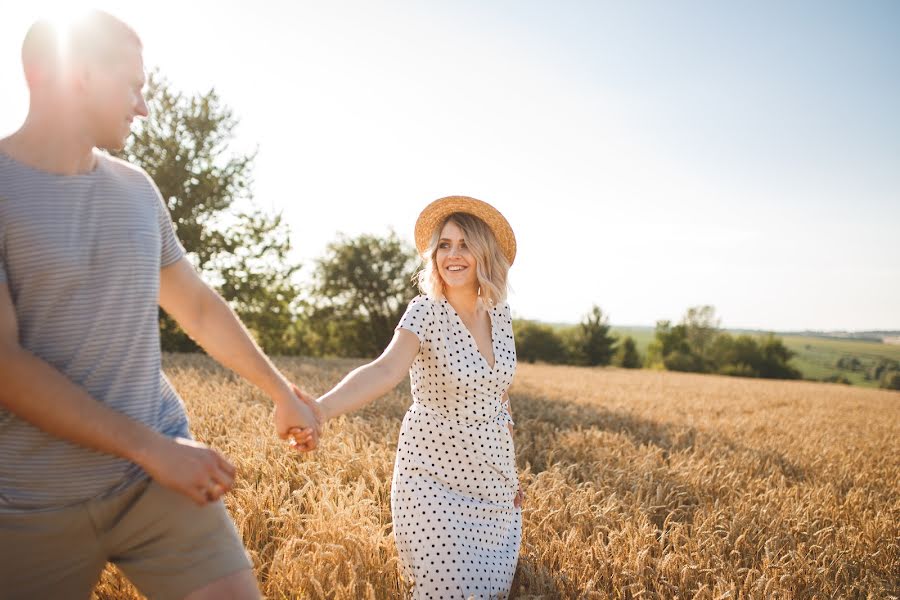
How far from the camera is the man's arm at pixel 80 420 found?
131cm

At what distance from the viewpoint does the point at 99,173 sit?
1.58 meters

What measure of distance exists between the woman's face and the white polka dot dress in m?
0.18

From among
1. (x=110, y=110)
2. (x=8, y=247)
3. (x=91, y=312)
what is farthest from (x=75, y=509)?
(x=110, y=110)

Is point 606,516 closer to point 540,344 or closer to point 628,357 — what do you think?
point 540,344

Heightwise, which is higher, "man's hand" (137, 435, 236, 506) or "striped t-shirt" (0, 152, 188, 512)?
"striped t-shirt" (0, 152, 188, 512)

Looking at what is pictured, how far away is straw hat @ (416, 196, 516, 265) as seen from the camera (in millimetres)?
3596

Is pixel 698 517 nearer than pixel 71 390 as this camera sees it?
No

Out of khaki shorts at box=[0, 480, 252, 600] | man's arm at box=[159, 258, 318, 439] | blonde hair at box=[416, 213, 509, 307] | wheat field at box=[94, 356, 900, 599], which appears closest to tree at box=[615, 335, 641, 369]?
wheat field at box=[94, 356, 900, 599]

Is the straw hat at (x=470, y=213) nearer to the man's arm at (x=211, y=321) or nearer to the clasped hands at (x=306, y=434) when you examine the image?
the clasped hands at (x=306, y=434)

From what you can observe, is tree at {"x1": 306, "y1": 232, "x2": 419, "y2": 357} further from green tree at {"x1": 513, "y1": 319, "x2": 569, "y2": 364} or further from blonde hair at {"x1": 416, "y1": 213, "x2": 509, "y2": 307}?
blonde hair at {"x1": 416, "y1": 213, "x2": 509, "y2": 307}

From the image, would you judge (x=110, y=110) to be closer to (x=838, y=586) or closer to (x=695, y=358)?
(x=838, y=586)

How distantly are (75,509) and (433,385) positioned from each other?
1989mm

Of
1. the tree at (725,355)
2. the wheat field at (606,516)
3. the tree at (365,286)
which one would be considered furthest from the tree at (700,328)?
the wheat field at (606,516)

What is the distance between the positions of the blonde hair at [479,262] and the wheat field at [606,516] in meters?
1.28
